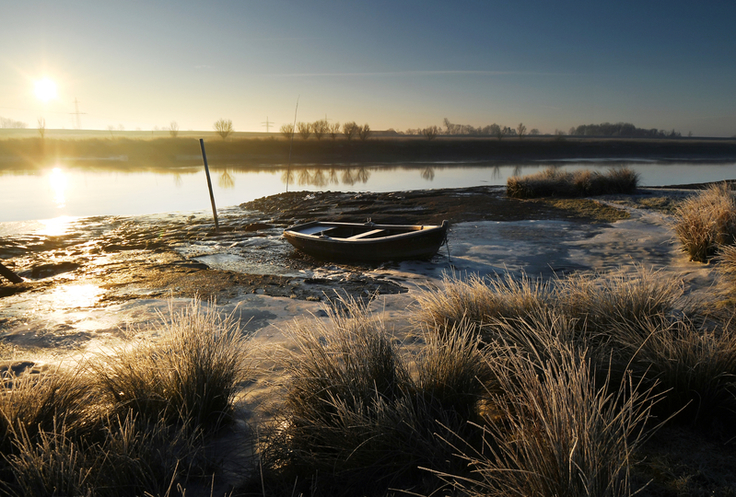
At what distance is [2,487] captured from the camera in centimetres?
252

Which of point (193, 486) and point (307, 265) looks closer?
point (193, 486)

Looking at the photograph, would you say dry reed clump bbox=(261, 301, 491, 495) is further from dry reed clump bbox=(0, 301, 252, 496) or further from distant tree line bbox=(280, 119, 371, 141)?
distant tree line bbox=(280, 119, 371, 141)

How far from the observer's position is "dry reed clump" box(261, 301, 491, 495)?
2.71 m

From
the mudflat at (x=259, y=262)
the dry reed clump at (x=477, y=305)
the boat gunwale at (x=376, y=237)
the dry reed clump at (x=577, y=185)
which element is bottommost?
the mudflat at (x=259, y=262)

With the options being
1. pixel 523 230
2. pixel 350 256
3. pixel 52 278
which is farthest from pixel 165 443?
pixel 523 230

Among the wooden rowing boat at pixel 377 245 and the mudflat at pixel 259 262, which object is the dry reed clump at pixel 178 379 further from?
the wooden rowing boat at pixel 377 245

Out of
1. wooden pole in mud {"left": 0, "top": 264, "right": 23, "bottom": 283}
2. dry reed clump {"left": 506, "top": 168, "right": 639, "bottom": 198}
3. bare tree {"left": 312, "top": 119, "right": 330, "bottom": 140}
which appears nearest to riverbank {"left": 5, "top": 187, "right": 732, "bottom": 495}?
wooden pole in mud {"left": 0, "top": 264, "right": 23, "bottom": 283}

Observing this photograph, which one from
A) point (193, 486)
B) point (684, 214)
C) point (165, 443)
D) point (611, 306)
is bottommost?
point (193, 486)

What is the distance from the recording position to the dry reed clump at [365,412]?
271cm

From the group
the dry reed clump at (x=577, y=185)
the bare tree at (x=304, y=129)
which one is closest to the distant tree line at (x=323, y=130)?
the bare tree at (x=304, y=129)

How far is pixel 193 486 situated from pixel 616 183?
19.8m

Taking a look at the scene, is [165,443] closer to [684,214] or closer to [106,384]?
[106,384]

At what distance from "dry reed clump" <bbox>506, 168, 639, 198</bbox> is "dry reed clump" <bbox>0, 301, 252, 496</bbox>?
55.8ft

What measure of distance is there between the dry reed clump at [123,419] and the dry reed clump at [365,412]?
568 mm
